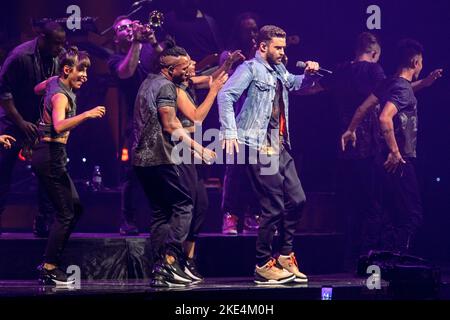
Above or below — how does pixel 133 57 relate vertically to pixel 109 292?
above

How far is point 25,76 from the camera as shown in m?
7.82

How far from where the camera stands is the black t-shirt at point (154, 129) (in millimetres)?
7012

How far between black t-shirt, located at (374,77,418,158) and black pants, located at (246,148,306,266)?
1.96m

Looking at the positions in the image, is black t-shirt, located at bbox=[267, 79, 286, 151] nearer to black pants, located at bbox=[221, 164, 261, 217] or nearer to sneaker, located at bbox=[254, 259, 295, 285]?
sneaker, located at bbox=[254, 259, 295, 285]

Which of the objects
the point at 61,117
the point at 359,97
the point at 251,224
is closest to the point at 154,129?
the point at 61,117

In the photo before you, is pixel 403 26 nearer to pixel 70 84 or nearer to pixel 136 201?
pixel 136 201

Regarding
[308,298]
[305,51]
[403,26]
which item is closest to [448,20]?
[403,26]

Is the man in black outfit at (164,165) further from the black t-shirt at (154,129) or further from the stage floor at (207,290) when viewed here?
the stage floor at (207,290)

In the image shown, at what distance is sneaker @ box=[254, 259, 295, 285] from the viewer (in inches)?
288

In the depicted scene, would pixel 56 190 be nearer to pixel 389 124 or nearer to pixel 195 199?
pixel 195 199

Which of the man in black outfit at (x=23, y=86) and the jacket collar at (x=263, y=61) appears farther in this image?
the man in black outfit at (x=23, y=86)

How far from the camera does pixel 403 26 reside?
1022cm

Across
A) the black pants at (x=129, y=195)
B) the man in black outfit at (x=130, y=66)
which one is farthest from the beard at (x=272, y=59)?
the black pants at (x=129, y=195)

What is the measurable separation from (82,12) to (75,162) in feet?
6.40
